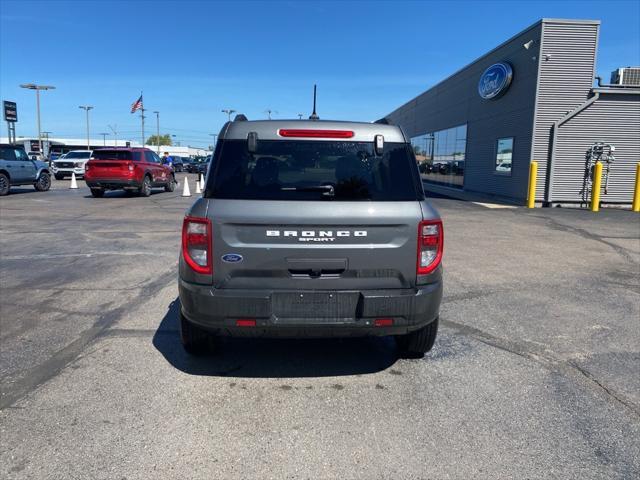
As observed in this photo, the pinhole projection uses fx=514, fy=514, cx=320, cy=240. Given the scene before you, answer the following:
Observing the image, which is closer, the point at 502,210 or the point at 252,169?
the point at 252,169

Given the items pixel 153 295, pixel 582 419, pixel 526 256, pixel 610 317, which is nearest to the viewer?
pixel 582 419

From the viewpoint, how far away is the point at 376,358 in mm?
4426

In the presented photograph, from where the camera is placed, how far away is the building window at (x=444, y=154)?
2586 centimetres

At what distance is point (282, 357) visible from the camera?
14.4ft

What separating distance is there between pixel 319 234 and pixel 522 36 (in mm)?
18170

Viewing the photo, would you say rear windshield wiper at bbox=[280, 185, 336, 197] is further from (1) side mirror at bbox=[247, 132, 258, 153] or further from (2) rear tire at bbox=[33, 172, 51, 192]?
(2) rear tire at bbox=[33, 172, 51, 192]

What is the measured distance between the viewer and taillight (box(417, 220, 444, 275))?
Answer: 363 cm

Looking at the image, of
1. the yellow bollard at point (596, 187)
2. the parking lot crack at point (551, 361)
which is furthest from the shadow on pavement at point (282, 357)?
the yellow bollard at point (596, 187)

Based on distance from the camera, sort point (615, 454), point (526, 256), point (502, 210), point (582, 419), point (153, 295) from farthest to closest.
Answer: point (502, 210)
point (526, 256)
point (153, 295)
point (582, 419)
point (615, 454)

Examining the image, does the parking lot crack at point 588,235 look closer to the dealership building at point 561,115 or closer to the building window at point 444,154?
the dealership building at point 561,115

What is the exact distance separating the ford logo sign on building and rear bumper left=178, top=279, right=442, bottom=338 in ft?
59.6

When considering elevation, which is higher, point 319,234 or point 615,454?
point 319,234

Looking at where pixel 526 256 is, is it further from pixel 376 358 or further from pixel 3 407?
pixel 3 407

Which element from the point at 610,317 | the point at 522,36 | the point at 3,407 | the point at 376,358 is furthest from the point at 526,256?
the point at 522,36
